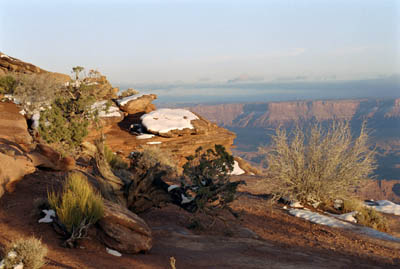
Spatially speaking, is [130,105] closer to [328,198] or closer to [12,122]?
[12,122]

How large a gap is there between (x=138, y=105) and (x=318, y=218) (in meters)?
22.3

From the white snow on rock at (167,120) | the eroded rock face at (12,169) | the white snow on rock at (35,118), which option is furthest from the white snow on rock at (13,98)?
the eroded rock face at (12,169)

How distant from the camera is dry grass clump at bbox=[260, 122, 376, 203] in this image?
46.3ft

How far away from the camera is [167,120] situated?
2795cm

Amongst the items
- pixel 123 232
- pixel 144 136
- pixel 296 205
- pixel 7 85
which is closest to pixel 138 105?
pixel 144 136

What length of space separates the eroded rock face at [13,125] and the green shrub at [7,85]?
90.7 inches

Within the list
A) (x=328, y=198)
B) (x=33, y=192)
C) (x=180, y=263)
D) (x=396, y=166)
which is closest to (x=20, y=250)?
(x=180, y=263)

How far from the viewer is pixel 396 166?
138 meters

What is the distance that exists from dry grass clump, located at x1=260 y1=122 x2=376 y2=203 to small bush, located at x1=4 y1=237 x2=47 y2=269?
10.6 meters

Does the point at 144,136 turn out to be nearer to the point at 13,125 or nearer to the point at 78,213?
the point at 13,125

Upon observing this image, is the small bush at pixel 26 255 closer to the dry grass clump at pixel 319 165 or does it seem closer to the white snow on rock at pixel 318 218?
the white snow on rock at pixel 318 218

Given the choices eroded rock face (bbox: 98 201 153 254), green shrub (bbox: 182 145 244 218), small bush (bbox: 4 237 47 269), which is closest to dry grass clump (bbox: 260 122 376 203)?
green shrub (bbox: 182 145 244 218)

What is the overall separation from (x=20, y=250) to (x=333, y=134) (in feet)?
41.7

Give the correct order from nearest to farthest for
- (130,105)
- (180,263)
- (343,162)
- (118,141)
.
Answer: (180,263)
(343,162)
(118,141)
(130,105)
